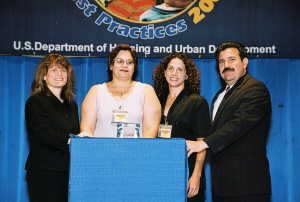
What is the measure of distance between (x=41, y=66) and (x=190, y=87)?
3.79ft

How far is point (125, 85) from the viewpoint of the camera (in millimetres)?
3348

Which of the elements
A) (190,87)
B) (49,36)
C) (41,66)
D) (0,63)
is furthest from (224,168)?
(0,63)

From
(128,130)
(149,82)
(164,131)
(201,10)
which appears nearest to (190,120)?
(164,131)

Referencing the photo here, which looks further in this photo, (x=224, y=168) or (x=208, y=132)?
(x=208, y=132)

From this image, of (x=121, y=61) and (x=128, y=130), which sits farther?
(x=121, y=61)

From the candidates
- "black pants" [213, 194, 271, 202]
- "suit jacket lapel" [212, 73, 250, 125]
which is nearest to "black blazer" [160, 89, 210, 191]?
"suit jacket lapel" [212, 73, 250, 125]

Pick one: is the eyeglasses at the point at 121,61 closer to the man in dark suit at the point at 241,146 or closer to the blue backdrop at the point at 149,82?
the man in dark suit at the point at 241,146

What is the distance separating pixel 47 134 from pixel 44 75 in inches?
20.1

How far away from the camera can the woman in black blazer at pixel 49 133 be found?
305cm

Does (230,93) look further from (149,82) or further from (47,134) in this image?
(149,82)

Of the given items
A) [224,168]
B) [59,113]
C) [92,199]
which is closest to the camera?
[92,199]

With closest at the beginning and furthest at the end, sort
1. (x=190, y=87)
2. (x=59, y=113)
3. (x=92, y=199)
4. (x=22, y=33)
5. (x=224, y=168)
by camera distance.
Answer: (x=92, y=199) < (x=224, y=168) < (x=59, y=113) < (x=190, y=87) < (x=22, y=33)

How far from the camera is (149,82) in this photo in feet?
15.7

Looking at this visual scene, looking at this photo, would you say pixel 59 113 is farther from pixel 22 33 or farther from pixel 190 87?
pixel 22 33
